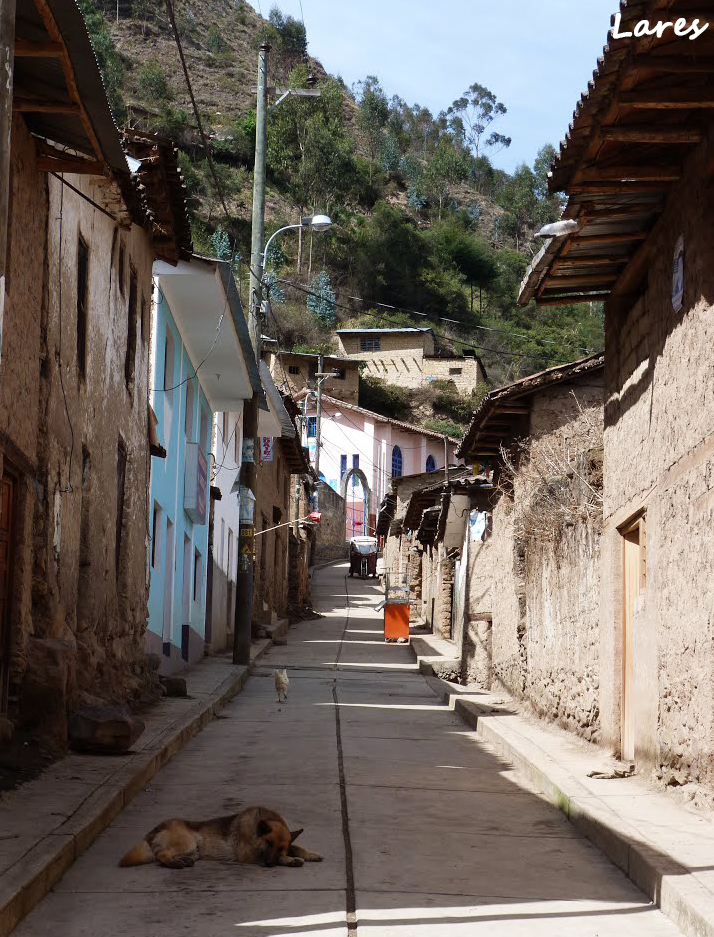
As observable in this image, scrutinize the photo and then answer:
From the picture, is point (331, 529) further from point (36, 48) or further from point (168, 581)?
point (36, 48)

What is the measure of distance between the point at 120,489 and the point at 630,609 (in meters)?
6.67

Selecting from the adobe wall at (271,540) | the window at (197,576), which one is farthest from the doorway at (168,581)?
the adobe wall at (271,540)

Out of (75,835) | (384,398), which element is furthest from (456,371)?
(75,835)

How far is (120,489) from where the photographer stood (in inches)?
614

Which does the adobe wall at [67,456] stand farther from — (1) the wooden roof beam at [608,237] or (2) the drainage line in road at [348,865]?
(1) the wooden roof beam at [608,237]

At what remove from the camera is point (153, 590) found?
66.2ft

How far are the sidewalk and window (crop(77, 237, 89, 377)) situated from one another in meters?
5.80

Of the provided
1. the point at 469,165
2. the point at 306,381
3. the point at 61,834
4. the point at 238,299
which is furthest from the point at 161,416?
the point at 469,165

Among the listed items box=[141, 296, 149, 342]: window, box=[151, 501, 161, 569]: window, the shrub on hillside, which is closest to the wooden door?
box=[141, 296, 149, 342]: window

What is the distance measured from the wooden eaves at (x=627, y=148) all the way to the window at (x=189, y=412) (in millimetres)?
12409

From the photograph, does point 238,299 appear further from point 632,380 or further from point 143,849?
point 143,849

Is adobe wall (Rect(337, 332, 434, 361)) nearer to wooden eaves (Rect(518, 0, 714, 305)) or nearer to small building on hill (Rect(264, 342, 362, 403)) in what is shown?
small building on hill (Rect(264, 342, 362, 403))

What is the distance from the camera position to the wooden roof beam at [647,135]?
8492mm

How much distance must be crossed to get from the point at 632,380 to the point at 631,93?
3.95m
